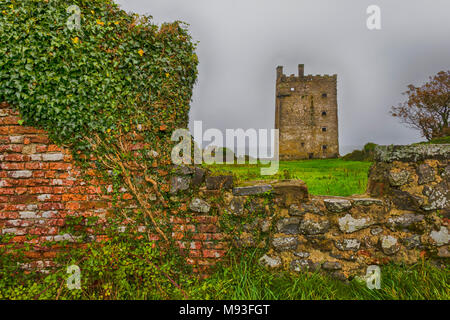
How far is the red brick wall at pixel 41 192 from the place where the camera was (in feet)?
10.2

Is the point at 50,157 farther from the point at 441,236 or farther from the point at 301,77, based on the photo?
the point at 301,77

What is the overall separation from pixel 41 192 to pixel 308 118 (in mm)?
30368

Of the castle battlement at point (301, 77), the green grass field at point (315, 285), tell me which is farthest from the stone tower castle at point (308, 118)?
the green grass field at point (315, 285)

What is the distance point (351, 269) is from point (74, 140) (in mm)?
3733

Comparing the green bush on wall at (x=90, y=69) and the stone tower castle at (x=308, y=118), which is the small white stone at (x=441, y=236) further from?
the stone tower castle at (x=308, y=118)

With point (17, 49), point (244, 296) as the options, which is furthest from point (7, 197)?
point (244, 296)

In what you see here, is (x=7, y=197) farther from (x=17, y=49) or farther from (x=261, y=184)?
(x=261, y=184)

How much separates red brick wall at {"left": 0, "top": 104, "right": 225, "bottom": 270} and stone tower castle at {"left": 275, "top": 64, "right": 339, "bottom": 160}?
92.1 ft

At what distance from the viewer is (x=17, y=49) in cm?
284

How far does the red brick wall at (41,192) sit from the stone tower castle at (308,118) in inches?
1105

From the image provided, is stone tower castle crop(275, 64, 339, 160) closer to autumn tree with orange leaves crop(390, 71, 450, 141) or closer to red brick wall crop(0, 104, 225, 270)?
autumn tree with orange leaves crop(390, 71, 450, 141)

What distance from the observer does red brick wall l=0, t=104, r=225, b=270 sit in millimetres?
3105

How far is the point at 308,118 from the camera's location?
30344 millimetres

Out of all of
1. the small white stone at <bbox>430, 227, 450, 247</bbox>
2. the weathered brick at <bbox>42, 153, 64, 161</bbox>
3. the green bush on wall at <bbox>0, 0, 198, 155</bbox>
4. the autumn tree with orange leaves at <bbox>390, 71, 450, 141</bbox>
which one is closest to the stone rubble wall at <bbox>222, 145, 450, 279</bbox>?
the small white stone at <bbox>430, 227, 450, 247</bbox>
